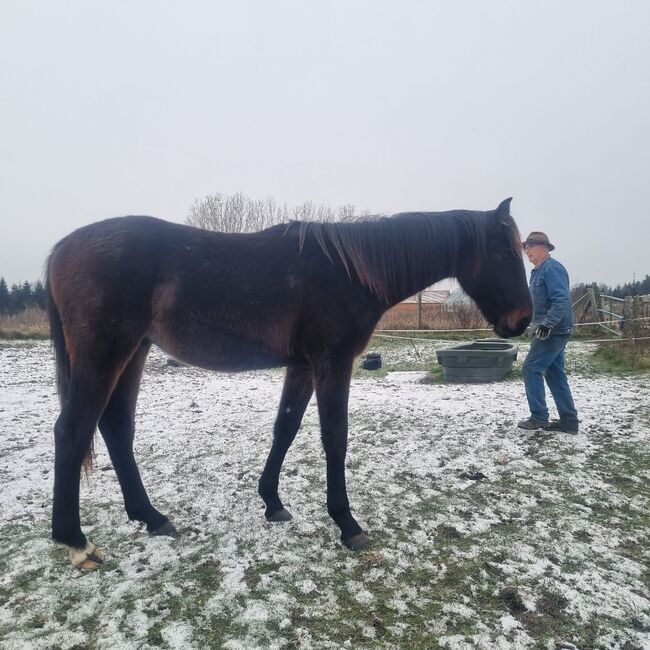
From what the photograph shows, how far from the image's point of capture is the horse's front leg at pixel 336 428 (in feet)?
9.21

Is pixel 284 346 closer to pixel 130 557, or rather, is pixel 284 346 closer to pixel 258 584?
pixel 258 584

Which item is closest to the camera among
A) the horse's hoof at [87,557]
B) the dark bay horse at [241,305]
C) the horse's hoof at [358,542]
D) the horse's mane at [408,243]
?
the horse's hoof at [87,557]

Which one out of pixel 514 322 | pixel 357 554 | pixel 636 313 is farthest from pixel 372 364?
pixel 357 554

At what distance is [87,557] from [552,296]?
5.11 m

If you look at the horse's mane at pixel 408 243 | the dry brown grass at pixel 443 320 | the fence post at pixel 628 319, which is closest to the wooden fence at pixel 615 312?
the fence post at pixel 628 319

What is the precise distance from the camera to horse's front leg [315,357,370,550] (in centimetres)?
281

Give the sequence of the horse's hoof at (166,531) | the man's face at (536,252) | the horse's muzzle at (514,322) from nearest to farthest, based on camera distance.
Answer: the horse's hoof at (166,531)
the horse's muzzle at (514,322)
the man's face at (536,252)

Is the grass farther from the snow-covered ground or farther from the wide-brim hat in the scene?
the wide-brim hat

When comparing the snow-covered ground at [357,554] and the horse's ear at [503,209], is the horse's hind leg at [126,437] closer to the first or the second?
the snow-covered ground at [357,554]

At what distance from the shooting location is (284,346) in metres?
2.86

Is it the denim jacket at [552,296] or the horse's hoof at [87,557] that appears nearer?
the horse's hoof at [87,557]

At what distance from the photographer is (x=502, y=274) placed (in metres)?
3.22

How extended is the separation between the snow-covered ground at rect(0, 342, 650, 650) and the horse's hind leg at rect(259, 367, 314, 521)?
0.26 m

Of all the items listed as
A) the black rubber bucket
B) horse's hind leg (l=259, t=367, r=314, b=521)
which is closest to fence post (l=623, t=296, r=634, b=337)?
the black rubber bucket
